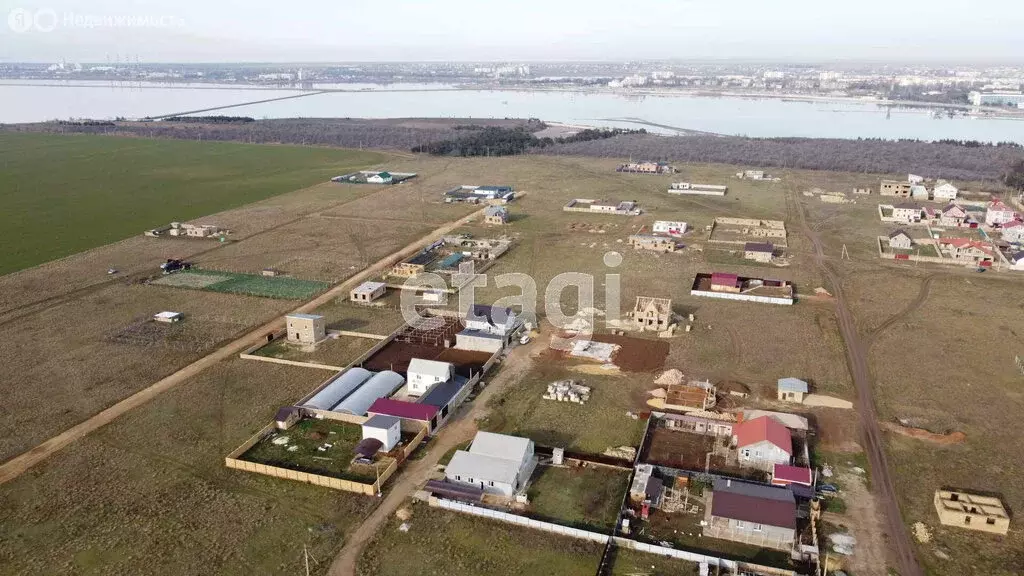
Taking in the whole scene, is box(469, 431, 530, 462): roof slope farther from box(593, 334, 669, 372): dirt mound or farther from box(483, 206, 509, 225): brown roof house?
box(483, 206, 509, 225): brown roof house

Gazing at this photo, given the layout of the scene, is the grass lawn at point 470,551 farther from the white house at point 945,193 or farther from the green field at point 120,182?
the white house at point 945,193

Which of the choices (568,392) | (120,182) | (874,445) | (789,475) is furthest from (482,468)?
(120,182)

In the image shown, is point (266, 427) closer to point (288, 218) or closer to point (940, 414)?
point (940, 414)

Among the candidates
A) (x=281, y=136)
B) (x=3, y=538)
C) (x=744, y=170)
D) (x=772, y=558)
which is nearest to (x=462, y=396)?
(x=772, y=558)

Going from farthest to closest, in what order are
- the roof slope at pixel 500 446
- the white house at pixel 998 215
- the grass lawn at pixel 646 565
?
the white house at pixel 998 215 < the roof slope at pixel 500 446 < the grass lawn at pixel 646 565

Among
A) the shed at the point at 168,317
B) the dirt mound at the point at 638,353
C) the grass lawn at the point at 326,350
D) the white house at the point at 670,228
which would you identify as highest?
the white house at the point at 670,228

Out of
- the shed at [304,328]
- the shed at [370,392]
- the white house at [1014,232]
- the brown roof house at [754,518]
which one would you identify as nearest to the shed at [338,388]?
the shed at [370,392]

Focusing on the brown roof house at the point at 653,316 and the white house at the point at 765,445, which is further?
the brown roof house at the point at 653,316
